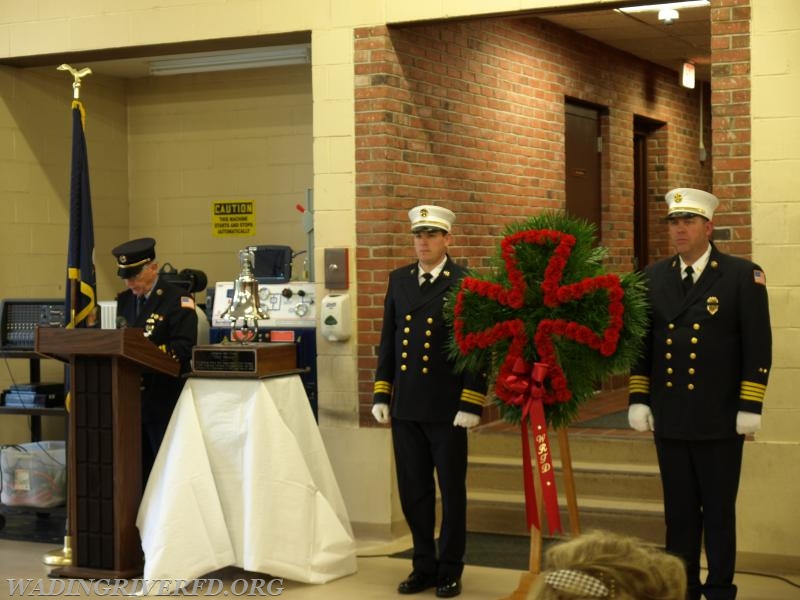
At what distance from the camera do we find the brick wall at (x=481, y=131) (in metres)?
6.79

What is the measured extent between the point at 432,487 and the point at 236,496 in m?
0.90

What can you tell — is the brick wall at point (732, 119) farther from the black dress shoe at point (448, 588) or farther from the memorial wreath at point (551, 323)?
the black dress shoe at point (448, 588)

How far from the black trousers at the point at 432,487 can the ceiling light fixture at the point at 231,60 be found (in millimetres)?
3450

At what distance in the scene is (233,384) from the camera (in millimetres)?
5836

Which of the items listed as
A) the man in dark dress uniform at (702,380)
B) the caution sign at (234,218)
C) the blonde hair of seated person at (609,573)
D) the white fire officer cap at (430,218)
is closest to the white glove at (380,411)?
the white fire officer cap at (430,218)

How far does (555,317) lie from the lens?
5.01 metres

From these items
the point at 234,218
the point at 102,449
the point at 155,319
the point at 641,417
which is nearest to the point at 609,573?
the point at 641,417

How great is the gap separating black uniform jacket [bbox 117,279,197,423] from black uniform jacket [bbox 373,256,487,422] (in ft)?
3.49

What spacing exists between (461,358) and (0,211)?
3.93 metres

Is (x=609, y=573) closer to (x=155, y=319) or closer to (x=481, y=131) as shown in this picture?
(x=155, y=319)

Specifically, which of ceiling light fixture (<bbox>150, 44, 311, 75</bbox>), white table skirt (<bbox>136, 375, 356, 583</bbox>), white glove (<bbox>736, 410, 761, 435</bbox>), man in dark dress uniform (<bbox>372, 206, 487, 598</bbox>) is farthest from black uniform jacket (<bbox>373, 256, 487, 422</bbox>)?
ceiling light fixture (<bbox>150, 44, 311, 75</bbox>)

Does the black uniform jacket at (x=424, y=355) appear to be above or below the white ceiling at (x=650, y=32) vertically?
below

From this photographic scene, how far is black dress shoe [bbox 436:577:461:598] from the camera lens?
5.57 metres

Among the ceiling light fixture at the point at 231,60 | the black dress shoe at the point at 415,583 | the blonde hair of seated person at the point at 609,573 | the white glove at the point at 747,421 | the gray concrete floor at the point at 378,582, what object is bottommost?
the gray concrete floor at the point at 378,582
